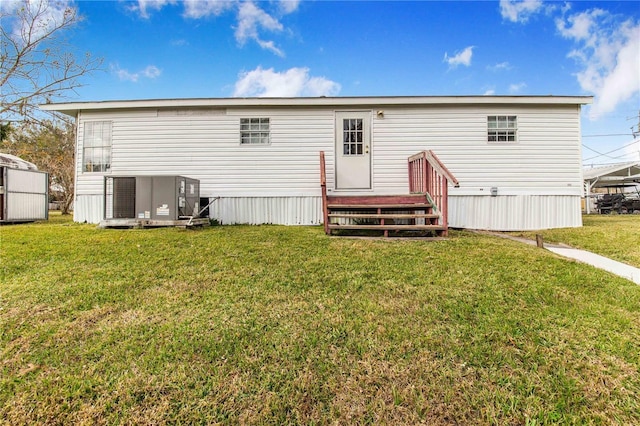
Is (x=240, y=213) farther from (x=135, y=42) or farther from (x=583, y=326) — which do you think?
(x=135, y=42)

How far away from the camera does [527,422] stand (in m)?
1.52

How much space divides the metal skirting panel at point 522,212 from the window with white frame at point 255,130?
5.17 m

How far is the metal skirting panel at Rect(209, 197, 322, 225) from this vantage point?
7680mm

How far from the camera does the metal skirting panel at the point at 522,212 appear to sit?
7.55 metres

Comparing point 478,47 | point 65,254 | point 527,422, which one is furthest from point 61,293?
point 478,47

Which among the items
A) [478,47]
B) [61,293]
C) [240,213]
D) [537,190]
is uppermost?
[478,47]

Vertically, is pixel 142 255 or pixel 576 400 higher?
pixel 142 255

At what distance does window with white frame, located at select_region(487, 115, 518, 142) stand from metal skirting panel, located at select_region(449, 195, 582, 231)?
1.54 metres

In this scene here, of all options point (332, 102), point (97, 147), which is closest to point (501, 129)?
point (332, 102)

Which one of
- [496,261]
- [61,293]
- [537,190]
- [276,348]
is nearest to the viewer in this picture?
[276,348]

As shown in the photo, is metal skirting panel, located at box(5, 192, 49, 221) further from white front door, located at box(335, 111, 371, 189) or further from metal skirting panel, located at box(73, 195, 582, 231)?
white front door, located at box(335, 111, 371, 189)

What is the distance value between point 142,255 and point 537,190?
897 centimetres

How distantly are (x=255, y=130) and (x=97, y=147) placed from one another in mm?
4386

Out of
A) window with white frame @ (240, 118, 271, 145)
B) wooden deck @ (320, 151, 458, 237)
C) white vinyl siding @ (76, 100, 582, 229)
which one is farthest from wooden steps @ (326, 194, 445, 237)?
window with white frame @ (240, 118, 271, 145)
